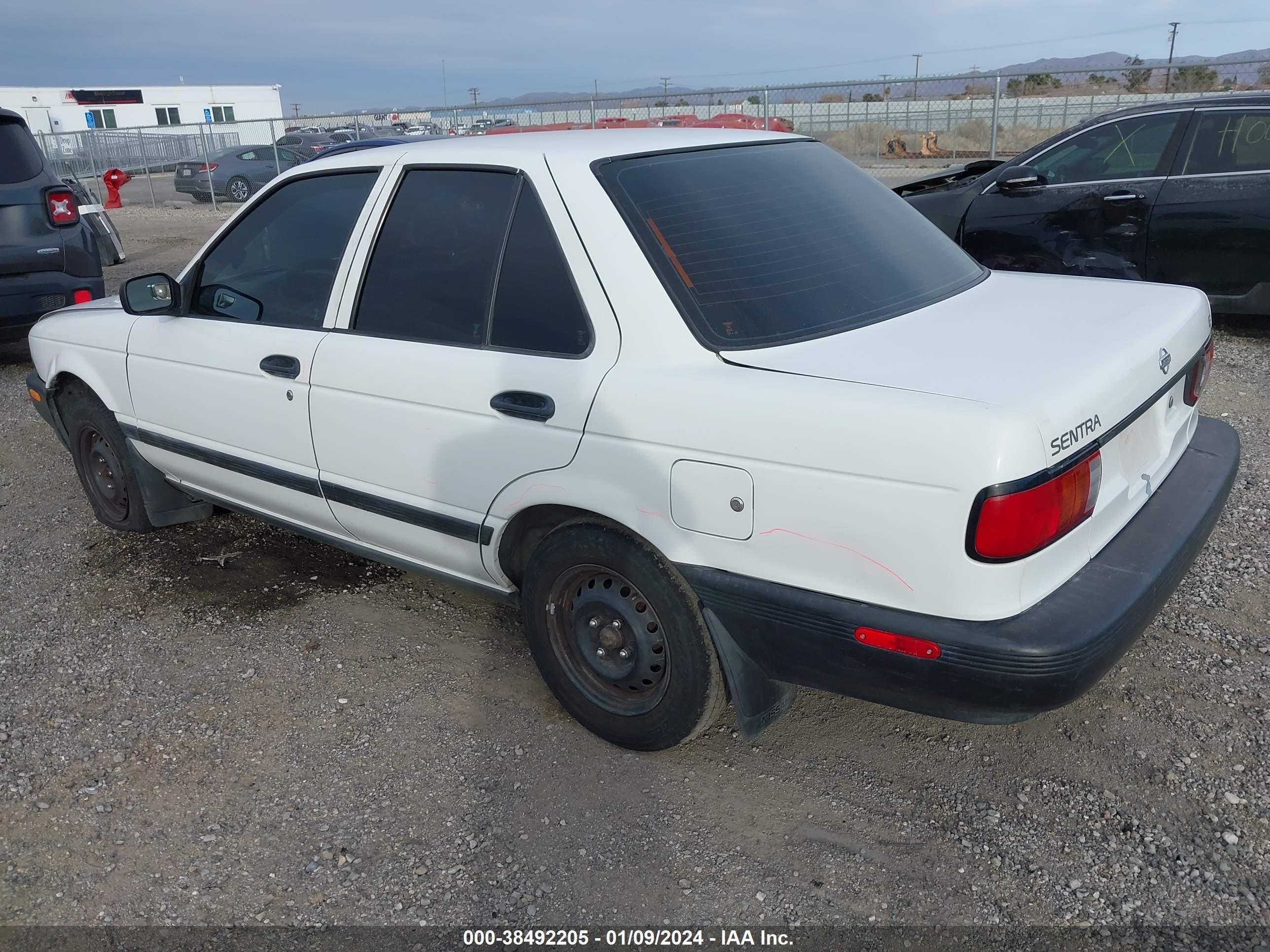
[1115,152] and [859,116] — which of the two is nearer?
[1115,152]

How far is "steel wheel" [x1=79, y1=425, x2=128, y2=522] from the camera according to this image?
4551 millimetres

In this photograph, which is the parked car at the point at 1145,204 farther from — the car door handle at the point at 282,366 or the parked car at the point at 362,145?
the car door handle at the point at 282,366

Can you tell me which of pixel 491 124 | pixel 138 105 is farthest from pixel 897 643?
pixel 138 105

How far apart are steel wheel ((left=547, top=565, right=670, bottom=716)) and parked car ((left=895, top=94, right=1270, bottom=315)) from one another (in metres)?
5.38

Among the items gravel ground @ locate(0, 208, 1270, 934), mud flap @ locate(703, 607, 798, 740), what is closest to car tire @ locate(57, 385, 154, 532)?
gravel ground @ locate(0, 208, 1270, 934)

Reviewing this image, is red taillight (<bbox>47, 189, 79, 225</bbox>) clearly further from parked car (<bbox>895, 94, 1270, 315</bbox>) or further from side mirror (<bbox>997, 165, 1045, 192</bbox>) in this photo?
side mirror (<bbox>997, 165, 1045, 192</bbox>)

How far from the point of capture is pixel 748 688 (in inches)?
105

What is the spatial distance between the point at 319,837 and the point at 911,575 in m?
1.74

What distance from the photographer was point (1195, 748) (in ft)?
9.53

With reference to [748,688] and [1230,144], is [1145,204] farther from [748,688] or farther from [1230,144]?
[748,688]

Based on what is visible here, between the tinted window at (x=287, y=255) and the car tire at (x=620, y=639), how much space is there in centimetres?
129

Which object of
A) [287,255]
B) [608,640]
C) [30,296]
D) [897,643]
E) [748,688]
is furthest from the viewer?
[30,296]

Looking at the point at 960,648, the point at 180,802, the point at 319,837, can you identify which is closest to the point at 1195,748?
the point at 960,648

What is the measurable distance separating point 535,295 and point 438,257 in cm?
47
